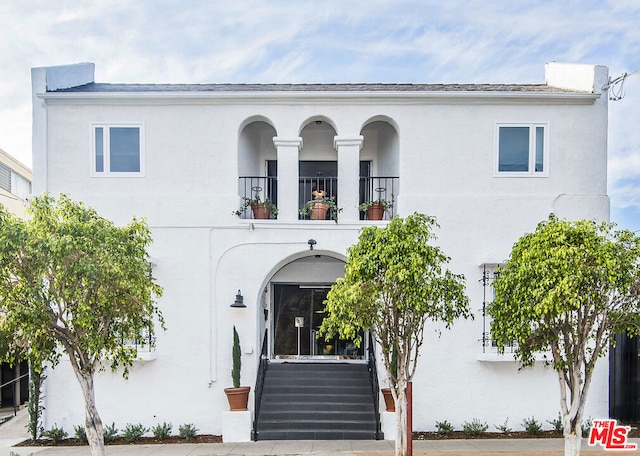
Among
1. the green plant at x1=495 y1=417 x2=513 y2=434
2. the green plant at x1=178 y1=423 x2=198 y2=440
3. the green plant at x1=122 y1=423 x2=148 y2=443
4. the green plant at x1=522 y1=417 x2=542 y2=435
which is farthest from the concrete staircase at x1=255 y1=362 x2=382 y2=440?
the green plant at x1=522 y1=417 x2=542 y2=435

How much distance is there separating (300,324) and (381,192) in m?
3.87

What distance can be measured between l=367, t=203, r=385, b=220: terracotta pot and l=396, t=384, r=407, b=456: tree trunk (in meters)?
4.40

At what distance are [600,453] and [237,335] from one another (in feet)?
23.0

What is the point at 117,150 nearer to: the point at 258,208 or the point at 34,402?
the point at 258,208

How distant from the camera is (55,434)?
10.5 metres

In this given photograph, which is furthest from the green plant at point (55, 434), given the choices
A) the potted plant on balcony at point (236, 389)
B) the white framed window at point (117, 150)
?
the white framed window at point (117, 150)

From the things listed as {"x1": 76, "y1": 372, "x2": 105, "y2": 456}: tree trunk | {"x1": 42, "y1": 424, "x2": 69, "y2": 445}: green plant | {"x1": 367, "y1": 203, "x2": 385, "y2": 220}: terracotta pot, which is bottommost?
{"x1": 42, "y1": 424, "x2": 69, "y2": 445}: green plant

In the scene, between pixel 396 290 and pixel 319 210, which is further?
pixel 319 210

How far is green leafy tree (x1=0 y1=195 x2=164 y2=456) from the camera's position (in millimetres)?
6484

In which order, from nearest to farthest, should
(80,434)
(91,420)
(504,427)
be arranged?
1. (91,420)
2. (80,434)
3. (504,427)

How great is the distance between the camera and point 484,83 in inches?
511

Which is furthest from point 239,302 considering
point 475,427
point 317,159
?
point 475,427

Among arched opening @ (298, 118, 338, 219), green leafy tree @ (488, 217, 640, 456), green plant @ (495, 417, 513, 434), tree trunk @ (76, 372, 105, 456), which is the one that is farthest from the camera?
arched opening @ (298, 118, 338, 219)

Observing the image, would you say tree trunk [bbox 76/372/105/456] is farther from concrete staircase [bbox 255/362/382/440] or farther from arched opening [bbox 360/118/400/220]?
arched opening [bbox 360/118/400/220]
